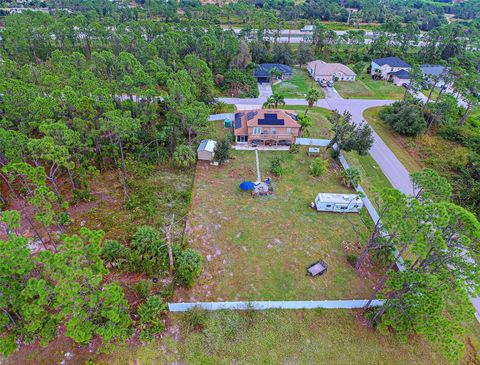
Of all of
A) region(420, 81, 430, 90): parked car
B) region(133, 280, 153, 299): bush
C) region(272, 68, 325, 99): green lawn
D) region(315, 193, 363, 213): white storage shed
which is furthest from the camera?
region(420, 81, 430, 90): parked car

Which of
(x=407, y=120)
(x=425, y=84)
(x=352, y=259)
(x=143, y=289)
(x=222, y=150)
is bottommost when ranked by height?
(x=352, y=259)

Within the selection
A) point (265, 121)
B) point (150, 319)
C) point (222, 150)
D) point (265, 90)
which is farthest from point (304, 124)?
point (150, 319)

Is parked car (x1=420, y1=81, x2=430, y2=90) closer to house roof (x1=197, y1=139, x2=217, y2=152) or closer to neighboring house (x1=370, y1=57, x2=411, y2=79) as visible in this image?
neighboring house (x1=370, y1=57, x2=411, y2=79)

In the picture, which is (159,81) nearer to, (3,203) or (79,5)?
(3,203)

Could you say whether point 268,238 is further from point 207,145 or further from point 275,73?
point 275,73

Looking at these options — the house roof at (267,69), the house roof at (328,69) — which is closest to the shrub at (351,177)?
the house roof at (267,69)

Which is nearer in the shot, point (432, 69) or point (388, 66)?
point (432, 69)

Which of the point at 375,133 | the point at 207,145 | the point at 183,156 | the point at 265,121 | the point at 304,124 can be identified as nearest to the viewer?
the point at 183,156

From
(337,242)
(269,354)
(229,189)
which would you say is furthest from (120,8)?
(269,354)

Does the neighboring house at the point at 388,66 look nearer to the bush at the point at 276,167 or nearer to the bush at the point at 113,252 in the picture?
the bush at the point at 276,167

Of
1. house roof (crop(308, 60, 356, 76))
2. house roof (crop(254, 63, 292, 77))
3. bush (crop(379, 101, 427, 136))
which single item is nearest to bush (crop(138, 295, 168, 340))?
bush (crop(379, 101, 427, 136))
